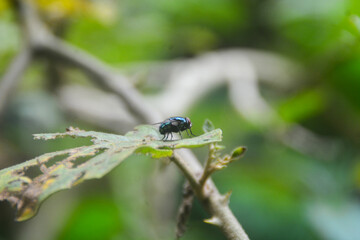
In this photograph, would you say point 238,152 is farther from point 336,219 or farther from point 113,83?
point 336,219

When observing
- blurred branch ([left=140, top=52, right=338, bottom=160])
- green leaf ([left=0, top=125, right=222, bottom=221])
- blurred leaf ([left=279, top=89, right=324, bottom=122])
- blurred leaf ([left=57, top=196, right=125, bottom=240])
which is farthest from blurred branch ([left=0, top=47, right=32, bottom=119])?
blurred leaf ([left=279, top=89, right=324, bottom=122])

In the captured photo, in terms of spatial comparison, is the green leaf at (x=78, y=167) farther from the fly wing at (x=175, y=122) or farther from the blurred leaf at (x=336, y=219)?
the blurred leaf at (x=336, y=219)

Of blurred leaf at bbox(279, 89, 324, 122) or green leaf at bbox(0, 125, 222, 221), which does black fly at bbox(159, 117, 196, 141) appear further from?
blurred leaf at bbox(279, 89, 324, 122)

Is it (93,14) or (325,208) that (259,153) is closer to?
(325,208)

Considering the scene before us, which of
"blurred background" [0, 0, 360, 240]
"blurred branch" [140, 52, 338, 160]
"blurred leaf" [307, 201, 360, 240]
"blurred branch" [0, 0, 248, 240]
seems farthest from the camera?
"blurred branch" [140, 52, 338, 160]

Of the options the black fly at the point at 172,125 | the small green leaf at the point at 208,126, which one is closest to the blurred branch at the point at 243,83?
the black fly at the point at 172,125
